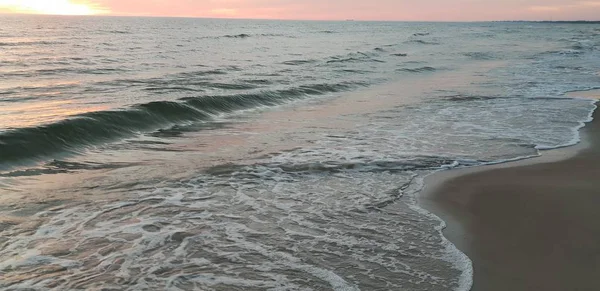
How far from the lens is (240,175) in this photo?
757 centimetres

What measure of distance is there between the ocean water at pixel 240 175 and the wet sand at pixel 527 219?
31 centimetres

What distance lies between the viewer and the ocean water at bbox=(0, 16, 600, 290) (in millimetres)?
4496

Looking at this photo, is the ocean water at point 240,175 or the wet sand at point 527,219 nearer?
the wet sand at point 527,219

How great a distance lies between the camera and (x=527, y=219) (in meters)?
5.74

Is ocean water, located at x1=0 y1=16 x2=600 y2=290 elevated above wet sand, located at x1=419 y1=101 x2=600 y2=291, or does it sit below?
above

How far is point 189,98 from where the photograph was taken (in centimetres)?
1491

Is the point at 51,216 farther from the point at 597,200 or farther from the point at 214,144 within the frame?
the point at 597,200

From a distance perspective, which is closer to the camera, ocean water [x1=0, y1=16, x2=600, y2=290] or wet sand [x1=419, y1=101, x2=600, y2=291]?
wet sand [x1=419, y1=101, x2=600, y2=291]

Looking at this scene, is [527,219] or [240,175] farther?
[240,175]

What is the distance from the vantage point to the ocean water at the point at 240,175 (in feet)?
14.8

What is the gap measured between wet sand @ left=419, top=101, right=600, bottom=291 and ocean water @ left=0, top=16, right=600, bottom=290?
312 millimetres

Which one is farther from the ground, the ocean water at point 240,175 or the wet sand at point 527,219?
the ocean water at point 240,175

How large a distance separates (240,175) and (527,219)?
13.0ft

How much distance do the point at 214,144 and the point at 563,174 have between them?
243 inches
